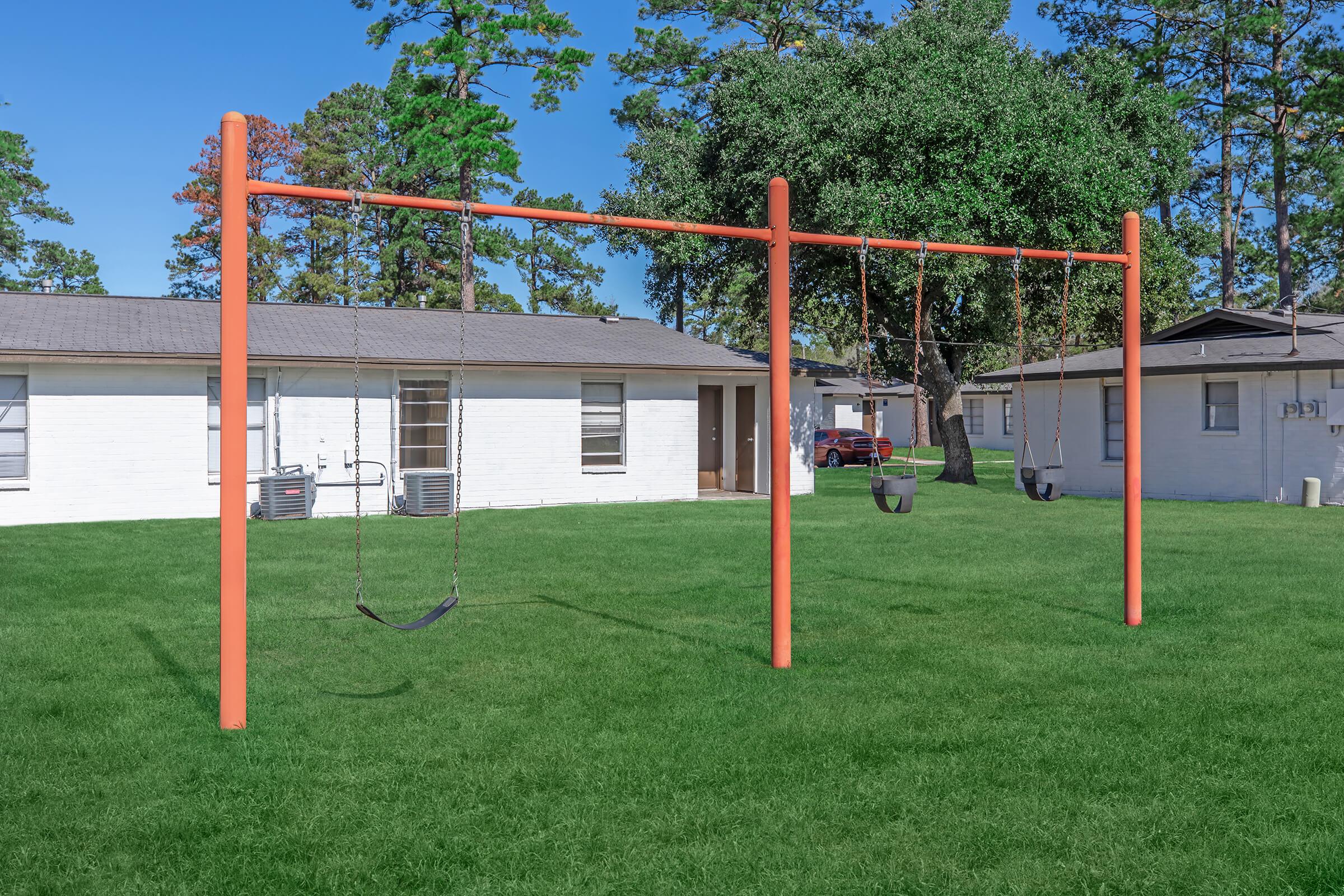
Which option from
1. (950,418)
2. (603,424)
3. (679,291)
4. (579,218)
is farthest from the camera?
(679,291)

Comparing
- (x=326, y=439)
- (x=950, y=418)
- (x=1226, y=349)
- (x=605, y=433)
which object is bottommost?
(x=326, y=439)

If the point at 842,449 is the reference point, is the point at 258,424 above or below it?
above

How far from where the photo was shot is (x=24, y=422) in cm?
1747

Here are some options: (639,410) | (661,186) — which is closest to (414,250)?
(661,186)

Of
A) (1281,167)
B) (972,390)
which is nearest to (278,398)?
(1281,167)

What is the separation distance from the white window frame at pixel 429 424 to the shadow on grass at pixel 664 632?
10315 millimetres

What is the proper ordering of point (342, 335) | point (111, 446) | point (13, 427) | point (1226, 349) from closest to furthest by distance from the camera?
point (13, 427) → point (111, 446) → point (342, 335) → point (1226, 349)

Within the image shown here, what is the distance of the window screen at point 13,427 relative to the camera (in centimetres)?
1739

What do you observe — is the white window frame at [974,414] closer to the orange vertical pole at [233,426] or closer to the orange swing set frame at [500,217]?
the orange swing set frame at [500,217]

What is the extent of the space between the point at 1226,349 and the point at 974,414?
2606 cm

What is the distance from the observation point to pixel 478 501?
20359mm

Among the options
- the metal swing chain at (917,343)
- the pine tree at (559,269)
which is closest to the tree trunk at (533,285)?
the pine tree at (559,269)

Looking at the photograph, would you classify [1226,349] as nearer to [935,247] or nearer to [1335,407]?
[1335,407]

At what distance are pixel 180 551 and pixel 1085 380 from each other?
18.2 metres
